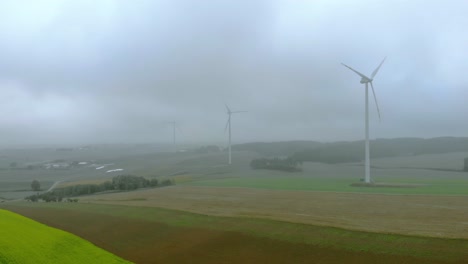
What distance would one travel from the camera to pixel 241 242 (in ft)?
91.3

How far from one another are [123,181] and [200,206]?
3109cm

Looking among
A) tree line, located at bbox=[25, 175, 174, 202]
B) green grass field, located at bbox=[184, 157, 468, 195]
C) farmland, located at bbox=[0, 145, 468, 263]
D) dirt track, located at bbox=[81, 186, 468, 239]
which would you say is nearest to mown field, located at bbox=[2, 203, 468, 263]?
farmland, located at bbox=[0, 145, 468, 263]

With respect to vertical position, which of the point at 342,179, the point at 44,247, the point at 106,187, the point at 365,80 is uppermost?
the point at 365,80

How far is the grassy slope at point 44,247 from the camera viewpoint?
2508 cm

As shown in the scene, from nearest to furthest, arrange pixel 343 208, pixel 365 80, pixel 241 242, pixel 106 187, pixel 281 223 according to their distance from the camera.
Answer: pixel 241 242
pixel 281 223
pixel 343 208
pixel 365 80
pixel 106 187

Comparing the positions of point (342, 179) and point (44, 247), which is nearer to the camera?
point (44, 247)

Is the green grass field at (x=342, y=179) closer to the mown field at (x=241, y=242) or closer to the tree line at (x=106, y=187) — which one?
the tree line at (x=106, y=187)

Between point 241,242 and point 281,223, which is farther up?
point 281,223

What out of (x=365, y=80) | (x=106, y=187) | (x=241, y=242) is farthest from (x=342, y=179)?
(x=241, y=242)

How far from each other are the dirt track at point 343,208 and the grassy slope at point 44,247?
11.4 meters

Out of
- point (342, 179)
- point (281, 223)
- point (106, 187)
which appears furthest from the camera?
point (342, 179)

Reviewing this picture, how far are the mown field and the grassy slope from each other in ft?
4.28

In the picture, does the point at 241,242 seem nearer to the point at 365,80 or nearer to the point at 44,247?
the point at 44,247

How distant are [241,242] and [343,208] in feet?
43.3
